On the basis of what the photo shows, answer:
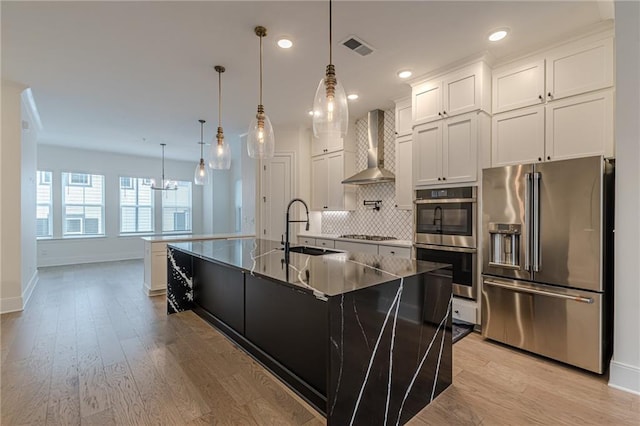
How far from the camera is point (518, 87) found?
3014 mm

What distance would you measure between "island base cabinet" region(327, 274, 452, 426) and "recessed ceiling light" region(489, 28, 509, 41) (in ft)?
7.42

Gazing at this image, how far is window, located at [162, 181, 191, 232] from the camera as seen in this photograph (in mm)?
9109

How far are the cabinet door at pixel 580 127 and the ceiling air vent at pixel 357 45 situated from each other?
1789 millimetres

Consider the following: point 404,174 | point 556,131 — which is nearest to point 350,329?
point 556,131

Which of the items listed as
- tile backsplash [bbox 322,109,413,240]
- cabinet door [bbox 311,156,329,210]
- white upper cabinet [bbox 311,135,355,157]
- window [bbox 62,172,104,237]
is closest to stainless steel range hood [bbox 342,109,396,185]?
tile backsplash [bbox 322,109,413,240]

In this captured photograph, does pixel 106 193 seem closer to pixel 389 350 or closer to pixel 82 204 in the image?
pixel 82 204

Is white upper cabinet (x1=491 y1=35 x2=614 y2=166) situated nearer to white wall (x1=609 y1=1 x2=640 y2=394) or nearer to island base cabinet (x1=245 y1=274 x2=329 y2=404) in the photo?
white wall (x1=609 y1=1 x2=640 y2=394)

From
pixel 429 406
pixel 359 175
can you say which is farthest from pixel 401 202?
pixel 429 406

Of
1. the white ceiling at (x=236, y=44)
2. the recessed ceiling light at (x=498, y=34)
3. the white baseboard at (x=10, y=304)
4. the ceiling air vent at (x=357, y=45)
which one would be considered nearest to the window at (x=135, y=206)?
the white ceiling at (x=236, y=44)

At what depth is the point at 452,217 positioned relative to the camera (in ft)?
10.8

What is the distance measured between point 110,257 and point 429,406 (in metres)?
8.74

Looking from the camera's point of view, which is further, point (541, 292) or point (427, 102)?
point (427, 102)

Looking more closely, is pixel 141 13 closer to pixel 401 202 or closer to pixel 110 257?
pixel 401 202

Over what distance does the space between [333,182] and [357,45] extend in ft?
8.09
